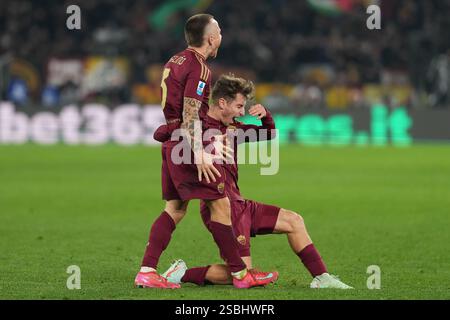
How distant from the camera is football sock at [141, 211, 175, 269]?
26.1ft

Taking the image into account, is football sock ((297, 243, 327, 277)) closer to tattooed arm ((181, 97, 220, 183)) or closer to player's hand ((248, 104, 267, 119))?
tattooed arm ((181, 97, 220, 183))

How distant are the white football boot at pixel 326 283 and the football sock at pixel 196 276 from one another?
83 centimetres

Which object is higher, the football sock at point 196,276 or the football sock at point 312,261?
the football sock at point 312,261

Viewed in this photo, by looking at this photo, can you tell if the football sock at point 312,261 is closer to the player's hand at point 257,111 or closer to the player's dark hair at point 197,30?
the player's hand at point 257,111

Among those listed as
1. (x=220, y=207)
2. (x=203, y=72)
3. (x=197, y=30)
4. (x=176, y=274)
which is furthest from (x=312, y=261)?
(x=197, y=30)

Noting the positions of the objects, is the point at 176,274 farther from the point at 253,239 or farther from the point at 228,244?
the point at 253,239

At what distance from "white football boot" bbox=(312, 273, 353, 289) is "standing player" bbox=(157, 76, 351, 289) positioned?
45mm

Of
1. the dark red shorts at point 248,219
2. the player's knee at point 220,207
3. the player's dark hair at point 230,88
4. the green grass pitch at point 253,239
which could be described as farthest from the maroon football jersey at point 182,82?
the green grass pitch at point 253,239

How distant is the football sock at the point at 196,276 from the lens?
7977mm

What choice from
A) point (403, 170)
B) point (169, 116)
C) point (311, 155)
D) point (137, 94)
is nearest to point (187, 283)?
point (169, 116)

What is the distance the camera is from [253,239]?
11.5 m

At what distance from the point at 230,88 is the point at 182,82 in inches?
17.1

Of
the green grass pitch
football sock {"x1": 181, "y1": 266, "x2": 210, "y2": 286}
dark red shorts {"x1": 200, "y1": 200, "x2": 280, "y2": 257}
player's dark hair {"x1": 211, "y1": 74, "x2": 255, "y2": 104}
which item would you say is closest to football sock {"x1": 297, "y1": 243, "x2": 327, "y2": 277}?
the green grass pitch
